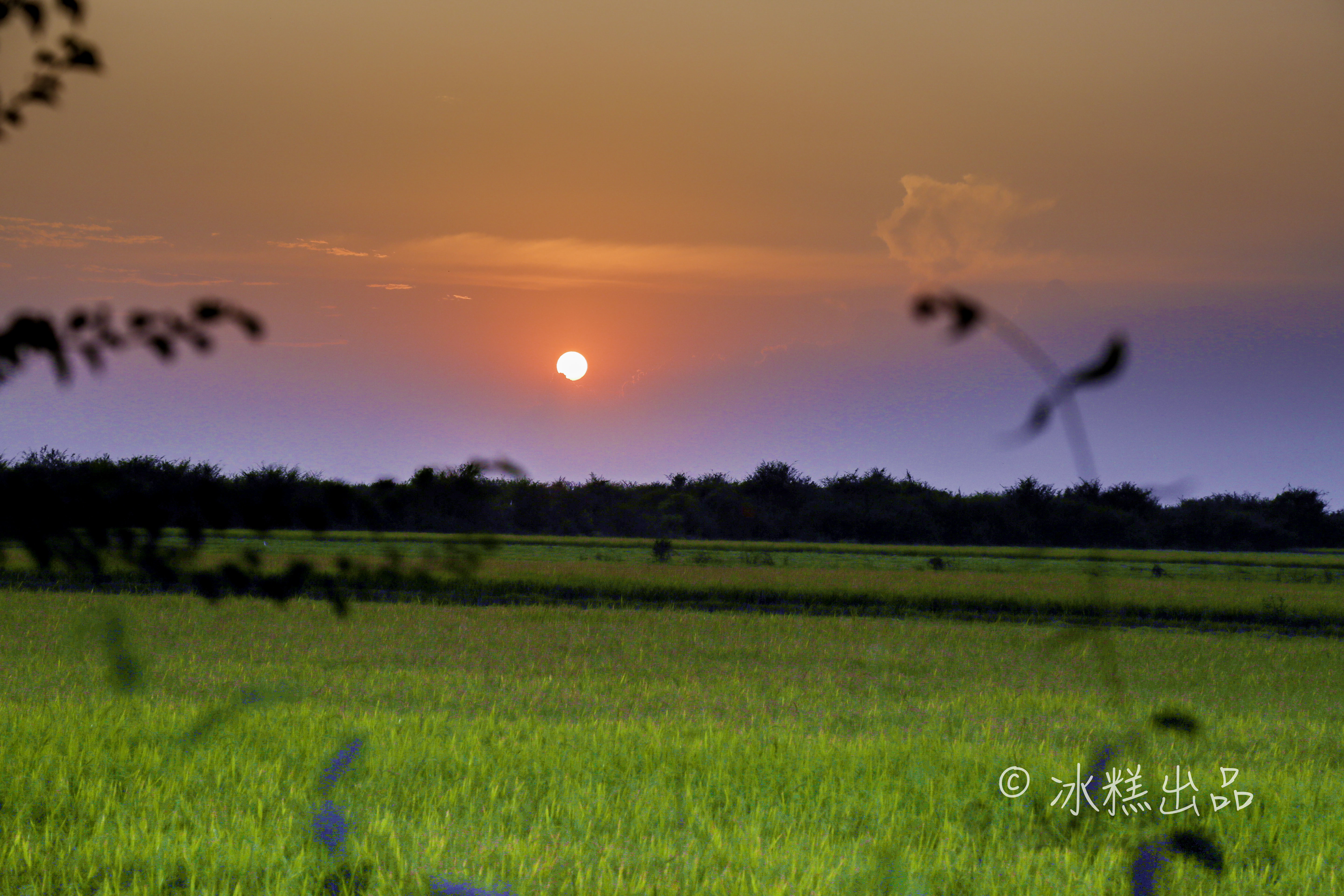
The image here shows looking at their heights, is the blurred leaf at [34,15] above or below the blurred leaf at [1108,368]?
above

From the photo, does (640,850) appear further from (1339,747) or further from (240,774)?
(1339,747)

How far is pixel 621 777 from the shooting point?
244 inches

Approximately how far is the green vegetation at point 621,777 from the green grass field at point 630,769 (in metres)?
0.03

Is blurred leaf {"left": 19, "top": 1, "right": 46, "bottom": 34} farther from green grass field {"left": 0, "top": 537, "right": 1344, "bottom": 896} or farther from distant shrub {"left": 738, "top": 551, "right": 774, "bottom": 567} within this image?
distant shrub {"left": 738, "top": 551, "right": 774, "bottom": 567}

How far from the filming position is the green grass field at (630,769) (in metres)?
4.50

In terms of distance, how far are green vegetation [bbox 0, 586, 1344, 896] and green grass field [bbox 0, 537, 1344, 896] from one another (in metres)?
0.03

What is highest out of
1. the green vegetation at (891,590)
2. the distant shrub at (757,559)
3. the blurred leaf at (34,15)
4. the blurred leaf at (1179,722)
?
the blurred leaf at (34,15)

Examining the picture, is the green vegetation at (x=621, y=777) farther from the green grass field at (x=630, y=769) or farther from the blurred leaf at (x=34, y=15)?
the blurred leaf at (x=34, y=15)

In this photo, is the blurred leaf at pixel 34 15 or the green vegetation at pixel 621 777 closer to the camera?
the blurred leaf at pixel 34 15

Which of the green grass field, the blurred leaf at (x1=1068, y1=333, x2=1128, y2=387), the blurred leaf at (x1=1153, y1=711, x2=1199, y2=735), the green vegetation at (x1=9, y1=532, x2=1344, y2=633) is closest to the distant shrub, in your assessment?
the green vegetation at (x1=9, y1=532, x2=1344, y2=633)

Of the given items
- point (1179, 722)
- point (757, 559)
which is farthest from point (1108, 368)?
point (757, 559)

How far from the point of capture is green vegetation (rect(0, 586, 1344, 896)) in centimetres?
451

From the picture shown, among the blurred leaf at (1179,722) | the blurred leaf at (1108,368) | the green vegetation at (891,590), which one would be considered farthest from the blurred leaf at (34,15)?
the green vegetation at (891,590)

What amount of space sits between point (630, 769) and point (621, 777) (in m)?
0.18
